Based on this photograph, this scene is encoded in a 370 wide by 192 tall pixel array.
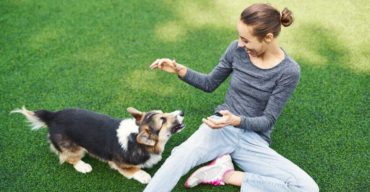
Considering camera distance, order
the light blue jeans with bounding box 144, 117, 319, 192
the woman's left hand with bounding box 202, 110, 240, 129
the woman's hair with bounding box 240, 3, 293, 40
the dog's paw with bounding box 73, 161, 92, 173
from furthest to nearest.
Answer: the dog's paw with bounding box 73, 161, 92, 173 < the light blue jeans with bounding box 144, 117, 319, 192 < the woman's left hand with bounding box 202, 110, 240, 129 < the woman's hair with bounding box 240, 3, 293, 40

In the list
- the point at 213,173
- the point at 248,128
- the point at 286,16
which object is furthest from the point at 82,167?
the point at 286,16

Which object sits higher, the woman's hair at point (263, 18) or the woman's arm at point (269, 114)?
the woman's hair at point (263, 18)

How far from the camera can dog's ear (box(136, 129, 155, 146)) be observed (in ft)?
11.5

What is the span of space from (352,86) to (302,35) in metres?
0.97

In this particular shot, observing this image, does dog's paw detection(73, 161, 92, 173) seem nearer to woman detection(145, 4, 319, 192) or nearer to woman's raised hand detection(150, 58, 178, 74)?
woman detection(145, 4, 319, 192)

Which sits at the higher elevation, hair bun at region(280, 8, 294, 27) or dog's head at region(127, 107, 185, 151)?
hair bun at region(280, 8, 294, 27)

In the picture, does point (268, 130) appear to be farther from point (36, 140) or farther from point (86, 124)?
point (36, 140)

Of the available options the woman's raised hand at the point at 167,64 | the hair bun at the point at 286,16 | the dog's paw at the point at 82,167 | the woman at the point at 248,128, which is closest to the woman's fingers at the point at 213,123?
the woman at the point at 248,128

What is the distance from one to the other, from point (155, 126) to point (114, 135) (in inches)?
14.5

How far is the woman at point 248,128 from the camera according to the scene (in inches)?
129

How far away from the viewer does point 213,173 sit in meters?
3.70

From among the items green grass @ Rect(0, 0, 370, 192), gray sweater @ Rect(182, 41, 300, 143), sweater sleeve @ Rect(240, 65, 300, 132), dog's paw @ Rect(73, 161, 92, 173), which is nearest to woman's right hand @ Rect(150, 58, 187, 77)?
gray sweater @ Rect(182, 41, 300, 143)

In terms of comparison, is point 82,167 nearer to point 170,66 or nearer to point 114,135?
point 114,135

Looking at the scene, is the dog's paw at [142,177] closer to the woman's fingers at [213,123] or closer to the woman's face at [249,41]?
the woman's fingers at [213,123]
